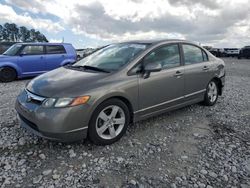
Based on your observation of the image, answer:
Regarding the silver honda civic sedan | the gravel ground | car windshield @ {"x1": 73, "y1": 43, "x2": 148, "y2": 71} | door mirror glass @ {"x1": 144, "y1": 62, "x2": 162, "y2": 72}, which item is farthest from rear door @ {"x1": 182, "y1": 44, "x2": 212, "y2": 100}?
car windshield @ {"x1": 73, "y1": 43, "x2": 148, "y2": 71}

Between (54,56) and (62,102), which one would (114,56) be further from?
(54,56)

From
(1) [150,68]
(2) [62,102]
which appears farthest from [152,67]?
(2) [62,102]

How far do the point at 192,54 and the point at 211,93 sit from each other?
114 cm

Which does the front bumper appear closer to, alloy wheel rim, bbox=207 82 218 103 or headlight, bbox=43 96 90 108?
headlight, bbox=43 96 90 108

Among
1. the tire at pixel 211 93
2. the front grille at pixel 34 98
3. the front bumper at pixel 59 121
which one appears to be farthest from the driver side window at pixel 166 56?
the front grille at pixel 34 98

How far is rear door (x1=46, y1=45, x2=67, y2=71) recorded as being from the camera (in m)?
9.68

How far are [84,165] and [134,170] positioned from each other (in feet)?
2.07

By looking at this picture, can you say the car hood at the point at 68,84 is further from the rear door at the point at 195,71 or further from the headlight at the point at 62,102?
the rear door at the point at 195,71

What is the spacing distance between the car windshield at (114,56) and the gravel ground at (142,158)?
116 cm

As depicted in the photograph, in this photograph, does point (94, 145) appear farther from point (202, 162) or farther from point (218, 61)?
point (218, 61)

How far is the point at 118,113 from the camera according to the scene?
347 cm

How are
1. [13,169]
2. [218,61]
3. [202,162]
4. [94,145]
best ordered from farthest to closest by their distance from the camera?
[218,61] → [94,145] → [202,162] → [13,169]

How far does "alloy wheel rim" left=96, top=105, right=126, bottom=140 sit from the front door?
1.32 feet

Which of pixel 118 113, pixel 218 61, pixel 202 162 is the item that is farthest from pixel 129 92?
pixel 218 61
